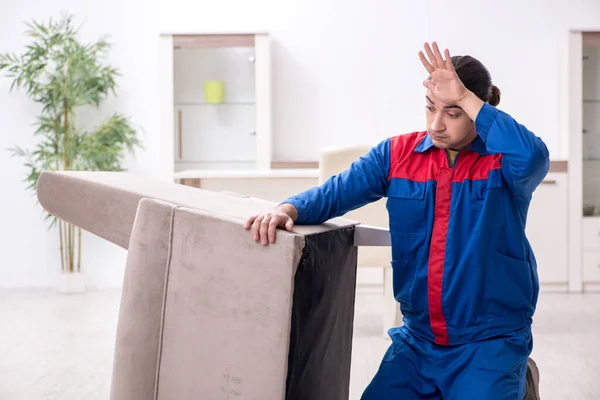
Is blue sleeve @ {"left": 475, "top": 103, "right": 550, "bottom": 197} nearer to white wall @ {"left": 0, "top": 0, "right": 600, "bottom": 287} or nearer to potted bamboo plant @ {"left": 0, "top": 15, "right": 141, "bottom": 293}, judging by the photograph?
potted bamboo plant @ {"left": 0, "top": 15, "right": 141, "bottom": 293}

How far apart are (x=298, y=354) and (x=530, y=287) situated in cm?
51

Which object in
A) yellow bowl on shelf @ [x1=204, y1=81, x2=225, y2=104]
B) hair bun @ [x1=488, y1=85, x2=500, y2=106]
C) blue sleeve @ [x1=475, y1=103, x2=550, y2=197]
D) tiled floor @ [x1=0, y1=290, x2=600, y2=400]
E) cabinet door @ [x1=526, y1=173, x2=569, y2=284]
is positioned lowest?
tiled floor @ [x1=0, y1=290, x2=600, y2=400]

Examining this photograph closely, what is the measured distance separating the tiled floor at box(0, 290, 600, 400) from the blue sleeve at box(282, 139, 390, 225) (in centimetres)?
132

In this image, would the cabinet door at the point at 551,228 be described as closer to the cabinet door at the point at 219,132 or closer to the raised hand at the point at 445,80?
the cabinet door at the point at 219,132

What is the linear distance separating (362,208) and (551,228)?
2.11 meters

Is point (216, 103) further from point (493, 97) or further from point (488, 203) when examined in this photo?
point (488, 203)

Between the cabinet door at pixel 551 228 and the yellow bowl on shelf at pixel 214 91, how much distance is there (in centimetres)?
218

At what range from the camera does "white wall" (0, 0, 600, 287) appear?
5.71 meters

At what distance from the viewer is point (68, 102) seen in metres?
5.34

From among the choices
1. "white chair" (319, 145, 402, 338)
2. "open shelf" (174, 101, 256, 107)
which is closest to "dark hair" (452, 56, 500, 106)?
"white chair" (319, 145, 402, 338)

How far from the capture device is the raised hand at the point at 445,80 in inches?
61.1

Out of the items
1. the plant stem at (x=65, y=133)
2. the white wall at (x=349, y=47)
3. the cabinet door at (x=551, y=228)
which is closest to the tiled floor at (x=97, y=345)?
the cabinet door at (x=551, y=228)

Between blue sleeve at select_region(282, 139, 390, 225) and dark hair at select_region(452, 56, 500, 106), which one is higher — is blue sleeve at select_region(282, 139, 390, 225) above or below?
below

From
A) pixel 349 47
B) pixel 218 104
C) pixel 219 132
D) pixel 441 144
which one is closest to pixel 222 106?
pixel 218 104
